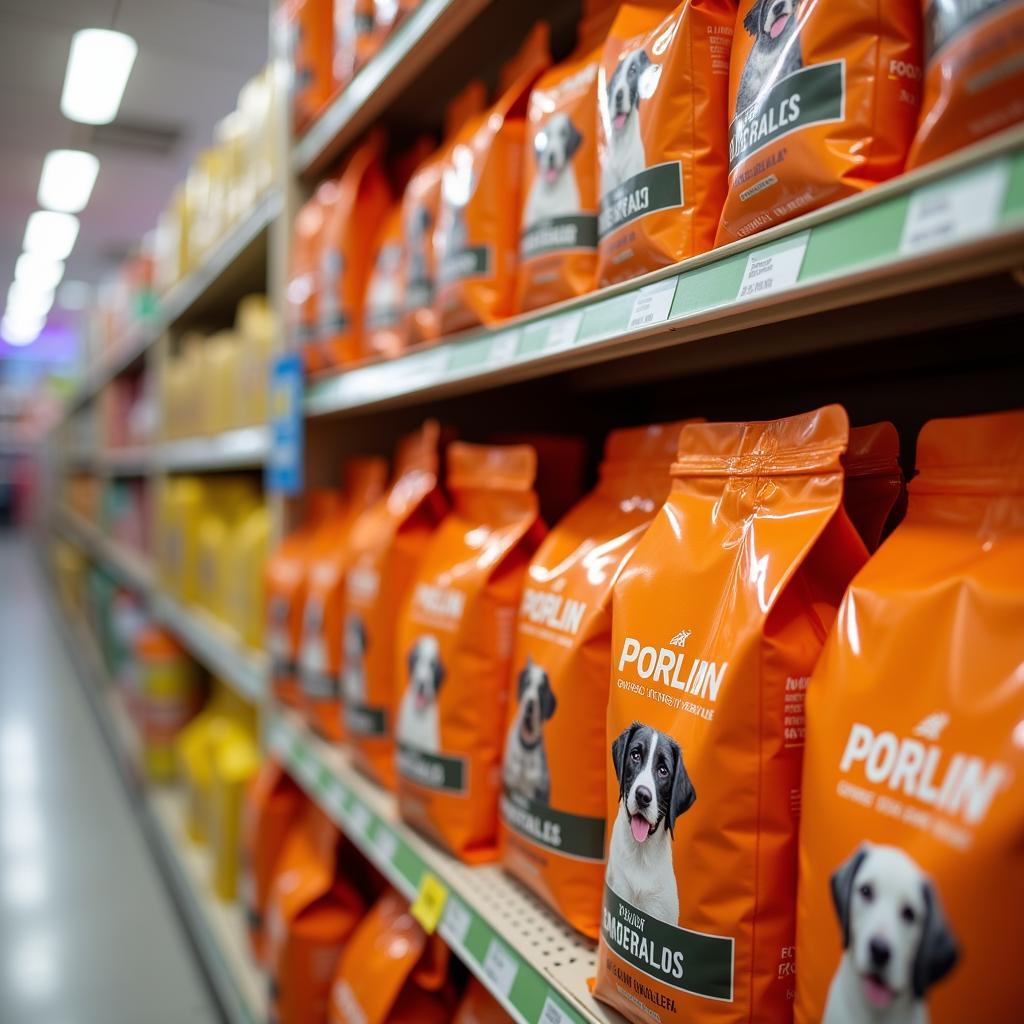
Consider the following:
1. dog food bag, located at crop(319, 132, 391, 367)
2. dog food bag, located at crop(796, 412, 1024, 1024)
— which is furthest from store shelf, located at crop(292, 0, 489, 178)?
dog food bag, located at crop(796, 412, 1024, 1024)

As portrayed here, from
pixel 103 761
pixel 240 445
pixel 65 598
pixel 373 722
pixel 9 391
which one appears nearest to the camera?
pixel 373 722

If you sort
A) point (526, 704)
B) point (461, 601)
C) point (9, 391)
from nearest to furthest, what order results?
1. point (526, 704)
2. point (461, 601)
3. point (9, 391)

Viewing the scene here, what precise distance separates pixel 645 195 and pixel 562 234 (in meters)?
0.16

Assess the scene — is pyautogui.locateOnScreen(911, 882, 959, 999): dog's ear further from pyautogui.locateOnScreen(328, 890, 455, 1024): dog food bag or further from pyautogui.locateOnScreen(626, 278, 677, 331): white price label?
pyautogui.locateOnScreen(328, 890, 455, 1024): dog food bag

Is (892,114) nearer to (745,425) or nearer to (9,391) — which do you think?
(745,425)

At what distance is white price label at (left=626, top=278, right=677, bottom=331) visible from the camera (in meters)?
0.73

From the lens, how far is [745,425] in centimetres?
75

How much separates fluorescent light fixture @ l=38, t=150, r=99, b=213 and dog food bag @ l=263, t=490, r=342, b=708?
394 centimetres

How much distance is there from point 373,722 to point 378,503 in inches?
15.3

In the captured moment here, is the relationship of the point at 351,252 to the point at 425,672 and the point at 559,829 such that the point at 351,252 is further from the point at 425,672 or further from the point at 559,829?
the point at 559,829

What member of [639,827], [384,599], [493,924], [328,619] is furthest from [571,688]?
[328,619]

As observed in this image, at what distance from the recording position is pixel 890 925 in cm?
50

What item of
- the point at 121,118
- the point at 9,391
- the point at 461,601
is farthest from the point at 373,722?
the point at 9,391

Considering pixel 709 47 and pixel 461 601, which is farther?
pixel 461 601
